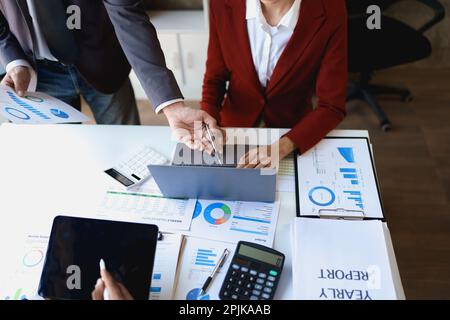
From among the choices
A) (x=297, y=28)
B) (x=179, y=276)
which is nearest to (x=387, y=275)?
(x=179, y=276)

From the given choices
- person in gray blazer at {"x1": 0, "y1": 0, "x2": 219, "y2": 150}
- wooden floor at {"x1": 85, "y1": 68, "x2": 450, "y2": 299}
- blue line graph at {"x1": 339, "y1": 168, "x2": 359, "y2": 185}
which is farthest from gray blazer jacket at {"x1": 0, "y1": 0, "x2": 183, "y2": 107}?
wooden floor at {"x1": 85, "y1": 68, "x2": 450, "y2": 299}

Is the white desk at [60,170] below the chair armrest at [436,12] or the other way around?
the other way around

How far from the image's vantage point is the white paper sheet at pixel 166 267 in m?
0.89

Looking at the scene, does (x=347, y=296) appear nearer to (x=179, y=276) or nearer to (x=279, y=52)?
(x=179, y=276)

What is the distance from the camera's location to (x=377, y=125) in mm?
2357

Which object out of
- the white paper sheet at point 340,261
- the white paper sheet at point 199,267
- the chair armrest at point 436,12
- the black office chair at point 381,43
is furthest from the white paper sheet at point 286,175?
the chair armrest at point 436,12

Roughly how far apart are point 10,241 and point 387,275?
3.08ft

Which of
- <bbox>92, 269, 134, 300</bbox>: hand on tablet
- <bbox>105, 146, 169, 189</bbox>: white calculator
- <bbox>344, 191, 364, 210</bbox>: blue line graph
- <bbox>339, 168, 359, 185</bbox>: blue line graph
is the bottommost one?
<bbox>344, 191, 364, 210</bbox>: blue line graph

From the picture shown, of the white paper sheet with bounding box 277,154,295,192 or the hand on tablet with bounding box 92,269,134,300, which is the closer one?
the hand on tablet with bounding box 92,269,134,300

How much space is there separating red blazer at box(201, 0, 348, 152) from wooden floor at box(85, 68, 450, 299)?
0.82 metres

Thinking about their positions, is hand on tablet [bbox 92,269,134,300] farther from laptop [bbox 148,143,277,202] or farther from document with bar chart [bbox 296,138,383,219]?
document with bar chart [bbox 296,138,383,219]

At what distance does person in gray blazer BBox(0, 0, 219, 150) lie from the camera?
1172 millimetres

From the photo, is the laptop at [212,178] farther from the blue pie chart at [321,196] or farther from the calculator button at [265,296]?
the calculator button at [265,296]

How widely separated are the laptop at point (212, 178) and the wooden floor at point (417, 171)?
0.99 m
